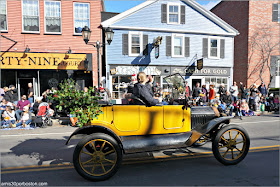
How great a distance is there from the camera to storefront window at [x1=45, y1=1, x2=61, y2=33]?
1215 cm

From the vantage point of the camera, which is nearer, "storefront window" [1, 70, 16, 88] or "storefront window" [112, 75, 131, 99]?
"storefront window" [1, 70, 16, 88]

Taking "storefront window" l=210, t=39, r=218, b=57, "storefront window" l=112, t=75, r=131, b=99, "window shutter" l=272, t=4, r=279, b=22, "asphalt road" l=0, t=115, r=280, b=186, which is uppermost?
"window shutter" l=272, t=4, r=279, b=22

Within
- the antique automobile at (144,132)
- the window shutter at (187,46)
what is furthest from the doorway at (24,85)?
the window shutter at (187,46)

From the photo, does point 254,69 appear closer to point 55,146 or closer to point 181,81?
point 181,81

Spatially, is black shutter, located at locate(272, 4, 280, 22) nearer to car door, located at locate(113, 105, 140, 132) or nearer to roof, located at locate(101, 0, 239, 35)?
roof, located at locate(101, 0, 239, 35)

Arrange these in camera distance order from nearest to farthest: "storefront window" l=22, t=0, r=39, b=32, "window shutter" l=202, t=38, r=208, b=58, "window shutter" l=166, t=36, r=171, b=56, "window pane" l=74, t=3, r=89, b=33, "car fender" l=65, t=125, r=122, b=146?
"car fender" l=65, t=125, r=122, b=146
"storefront window" l=22, t=0, r=39, b=32
"window pane" l=74, t=3, r=89, b=33
"window shutter" l=166, t=36, r=171, b=56
"window shutter" l=202, t=38, r=208, b=58

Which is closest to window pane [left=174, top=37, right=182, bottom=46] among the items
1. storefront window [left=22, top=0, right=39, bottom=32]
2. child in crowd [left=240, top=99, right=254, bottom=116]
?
child in crowd [left=240, top=99, right=254, bottom=116]

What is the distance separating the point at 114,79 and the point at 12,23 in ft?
25.9

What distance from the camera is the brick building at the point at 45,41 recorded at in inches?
464

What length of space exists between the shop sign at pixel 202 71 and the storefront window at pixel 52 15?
9383 millimetres

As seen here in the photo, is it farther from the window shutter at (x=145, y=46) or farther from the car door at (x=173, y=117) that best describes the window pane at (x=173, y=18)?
the car door at (x=173, y=117)

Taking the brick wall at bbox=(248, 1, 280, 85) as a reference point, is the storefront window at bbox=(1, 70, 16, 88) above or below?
below

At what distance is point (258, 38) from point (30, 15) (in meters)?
→ 19.3

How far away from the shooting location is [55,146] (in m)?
4.82
